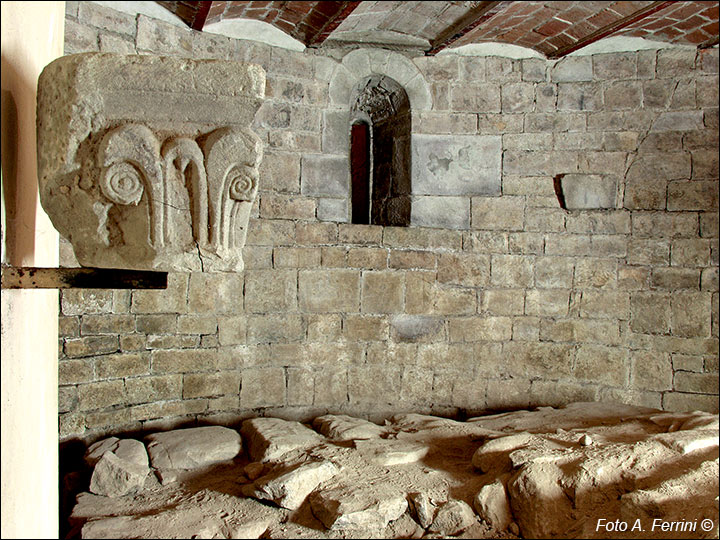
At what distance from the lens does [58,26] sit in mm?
1768

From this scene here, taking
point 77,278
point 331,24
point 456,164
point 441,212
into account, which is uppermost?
point 331,24

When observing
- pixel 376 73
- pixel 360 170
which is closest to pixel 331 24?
pixel 376 73

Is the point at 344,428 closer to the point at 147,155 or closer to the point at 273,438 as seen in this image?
the point at 273,438

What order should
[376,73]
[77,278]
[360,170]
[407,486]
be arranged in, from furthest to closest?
[360,170] → [376,73] → [407,486] → [77,278]

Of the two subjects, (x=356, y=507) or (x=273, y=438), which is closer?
(x=356, y=507)

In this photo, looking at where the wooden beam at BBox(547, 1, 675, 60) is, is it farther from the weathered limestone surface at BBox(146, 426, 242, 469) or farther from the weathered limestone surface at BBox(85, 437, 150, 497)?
the weathered limestone surface at BBox(85, 437, 150, 497)

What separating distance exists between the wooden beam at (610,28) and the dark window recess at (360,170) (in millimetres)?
1680

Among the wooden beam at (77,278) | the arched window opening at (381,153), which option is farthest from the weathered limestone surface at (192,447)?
the arched window opening at (381,153)

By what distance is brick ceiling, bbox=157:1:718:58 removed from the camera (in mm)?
3523

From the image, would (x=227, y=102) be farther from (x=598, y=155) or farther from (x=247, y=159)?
(x=598, y=155)

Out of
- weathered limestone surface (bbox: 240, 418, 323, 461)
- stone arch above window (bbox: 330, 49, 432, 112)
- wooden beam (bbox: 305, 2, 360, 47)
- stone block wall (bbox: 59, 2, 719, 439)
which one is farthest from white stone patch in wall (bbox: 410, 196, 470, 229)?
weathered limestone surface (bbox: 240, 418, 323, 461)

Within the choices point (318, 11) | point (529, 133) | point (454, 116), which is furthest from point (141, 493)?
point (529, 133)

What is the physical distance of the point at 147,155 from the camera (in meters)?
1.54

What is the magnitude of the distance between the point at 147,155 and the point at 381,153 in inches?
127
